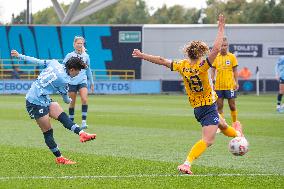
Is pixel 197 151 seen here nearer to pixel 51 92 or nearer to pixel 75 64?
pixel 75 64

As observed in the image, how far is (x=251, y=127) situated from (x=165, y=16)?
3888 inches

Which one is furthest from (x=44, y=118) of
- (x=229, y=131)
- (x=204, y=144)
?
(x=229, y=131)

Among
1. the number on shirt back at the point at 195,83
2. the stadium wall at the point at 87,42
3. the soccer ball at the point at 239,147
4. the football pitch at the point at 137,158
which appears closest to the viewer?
the football pitch at the point at 137,158

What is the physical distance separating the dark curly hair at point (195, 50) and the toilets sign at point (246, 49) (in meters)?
43.3

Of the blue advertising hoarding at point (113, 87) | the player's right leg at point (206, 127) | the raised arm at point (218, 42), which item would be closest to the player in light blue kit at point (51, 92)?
the player's right leg at point (206, 127)

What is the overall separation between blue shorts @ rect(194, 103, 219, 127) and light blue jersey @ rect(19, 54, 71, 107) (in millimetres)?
2079

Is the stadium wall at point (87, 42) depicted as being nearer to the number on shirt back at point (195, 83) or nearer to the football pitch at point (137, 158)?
the football pitch at point (137, 158)

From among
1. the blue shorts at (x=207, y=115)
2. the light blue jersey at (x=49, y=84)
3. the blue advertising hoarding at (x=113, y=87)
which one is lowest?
the blue advertising hoarding at (x=113, y=87)

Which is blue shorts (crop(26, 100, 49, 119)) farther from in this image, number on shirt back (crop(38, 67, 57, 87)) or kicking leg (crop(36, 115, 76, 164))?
number on shirt back (crop(38, 67, 57, 87))

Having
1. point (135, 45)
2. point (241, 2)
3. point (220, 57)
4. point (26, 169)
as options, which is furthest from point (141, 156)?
point (241, 2)

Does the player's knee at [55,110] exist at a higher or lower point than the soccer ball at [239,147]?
higher

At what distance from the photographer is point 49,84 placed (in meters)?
12.1

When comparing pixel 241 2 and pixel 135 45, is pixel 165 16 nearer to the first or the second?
pixel 241 2

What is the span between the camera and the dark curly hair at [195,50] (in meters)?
11.4
